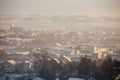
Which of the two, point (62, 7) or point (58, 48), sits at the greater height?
point (62, 7)

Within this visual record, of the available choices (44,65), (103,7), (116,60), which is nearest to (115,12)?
(103,7)

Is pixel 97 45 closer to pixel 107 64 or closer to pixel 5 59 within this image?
pixel 107 64

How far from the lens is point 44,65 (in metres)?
3.53

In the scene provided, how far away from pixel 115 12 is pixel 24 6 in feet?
4.24

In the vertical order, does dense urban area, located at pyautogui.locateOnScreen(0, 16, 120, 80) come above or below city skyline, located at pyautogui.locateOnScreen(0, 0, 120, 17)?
below

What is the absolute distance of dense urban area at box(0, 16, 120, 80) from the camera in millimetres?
3488

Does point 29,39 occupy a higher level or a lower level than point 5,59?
higher

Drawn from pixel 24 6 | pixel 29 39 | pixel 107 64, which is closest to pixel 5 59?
pixel 29 39

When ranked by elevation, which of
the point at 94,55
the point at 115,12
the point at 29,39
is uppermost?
the point at 115,12

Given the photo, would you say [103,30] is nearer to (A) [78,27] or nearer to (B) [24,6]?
(A) [78,27]

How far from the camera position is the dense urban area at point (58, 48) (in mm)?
3488

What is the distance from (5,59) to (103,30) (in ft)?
4.74

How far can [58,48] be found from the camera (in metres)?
3.56

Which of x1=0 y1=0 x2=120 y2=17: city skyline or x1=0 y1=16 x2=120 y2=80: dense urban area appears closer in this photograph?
x1=0 y1=16 x2=120 y2=80: dense urban area
